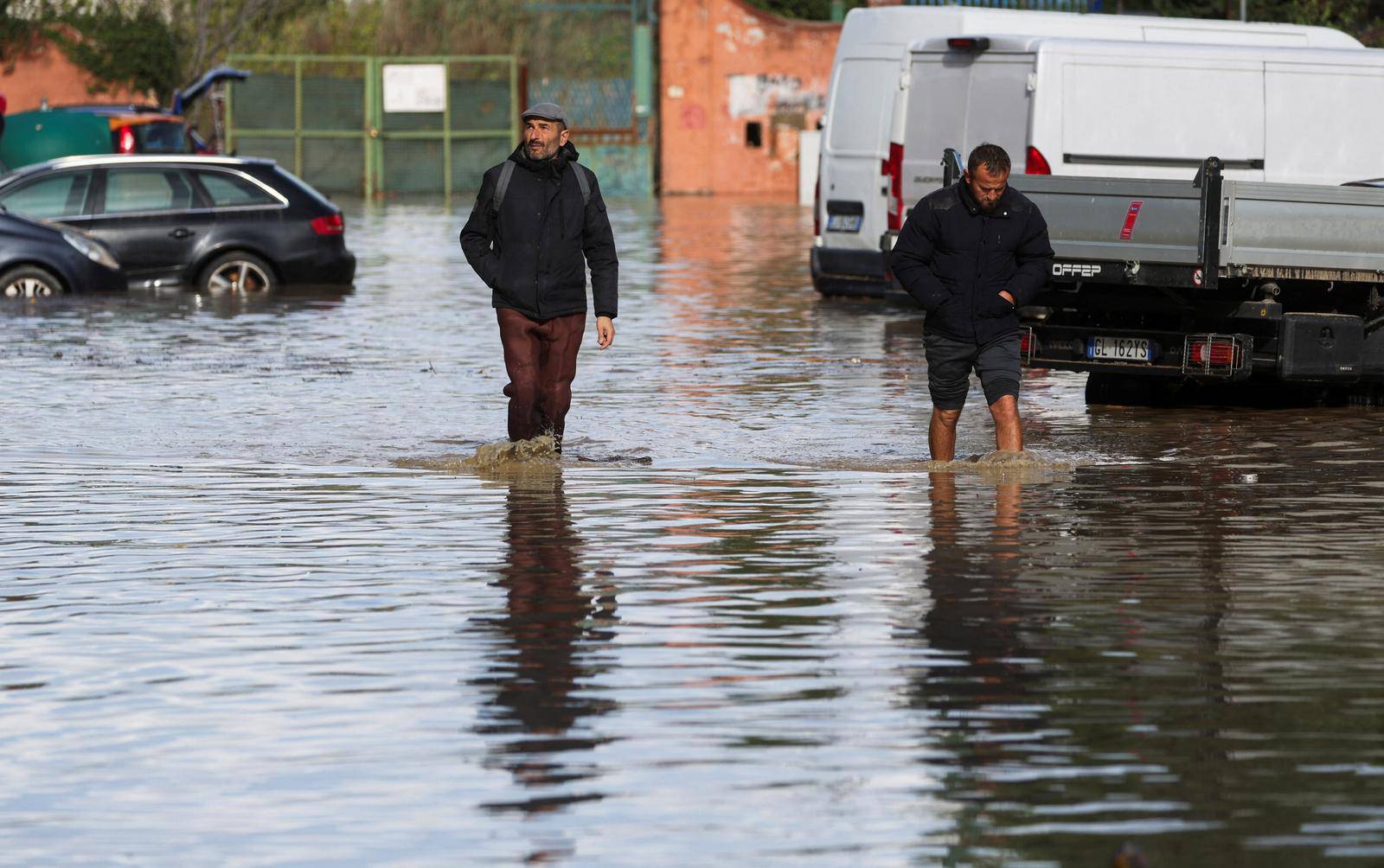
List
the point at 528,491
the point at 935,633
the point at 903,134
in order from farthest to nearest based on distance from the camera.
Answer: the point at 903,134 → the point at 528,491 → the point at 935,633

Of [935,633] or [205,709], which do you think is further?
[935,633]

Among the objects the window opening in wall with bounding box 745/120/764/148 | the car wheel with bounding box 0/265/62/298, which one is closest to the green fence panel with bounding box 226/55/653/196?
the window opening in wall with bounding box 745/120/764/148

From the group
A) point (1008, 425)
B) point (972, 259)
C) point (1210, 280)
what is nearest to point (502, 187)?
point (972, 259)

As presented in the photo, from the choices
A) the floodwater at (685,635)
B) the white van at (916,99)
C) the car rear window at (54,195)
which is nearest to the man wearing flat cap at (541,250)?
the floodwater at (685,635)

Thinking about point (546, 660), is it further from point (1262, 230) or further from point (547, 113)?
point (1262, 230)

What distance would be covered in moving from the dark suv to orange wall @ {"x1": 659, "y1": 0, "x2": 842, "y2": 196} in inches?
1114

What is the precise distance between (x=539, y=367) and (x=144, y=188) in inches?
508

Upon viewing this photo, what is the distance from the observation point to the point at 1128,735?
634cm

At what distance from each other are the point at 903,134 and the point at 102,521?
1132 cm

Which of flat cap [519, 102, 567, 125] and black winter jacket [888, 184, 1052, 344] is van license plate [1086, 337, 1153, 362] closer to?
black winter jacket [888, 184, 1052, 344]

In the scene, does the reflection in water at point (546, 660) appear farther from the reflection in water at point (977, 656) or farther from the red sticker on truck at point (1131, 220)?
the red sticker on truck at point (1131, 220)

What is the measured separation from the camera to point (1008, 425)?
11391 millimetres

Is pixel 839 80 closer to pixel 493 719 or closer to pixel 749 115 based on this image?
pixel 493 719

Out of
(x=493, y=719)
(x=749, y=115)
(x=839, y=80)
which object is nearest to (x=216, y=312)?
(x=839, y=80)
